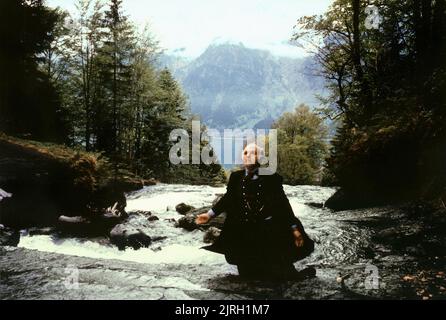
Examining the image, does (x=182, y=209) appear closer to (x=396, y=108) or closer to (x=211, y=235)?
(x=211, y=235)

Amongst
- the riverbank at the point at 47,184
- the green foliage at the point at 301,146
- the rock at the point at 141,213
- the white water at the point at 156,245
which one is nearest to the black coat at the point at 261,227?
the white water at the point at 156,245

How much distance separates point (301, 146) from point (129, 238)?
25.2 m

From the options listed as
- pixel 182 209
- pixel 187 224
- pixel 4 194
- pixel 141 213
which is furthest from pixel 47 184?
pixel 182 209

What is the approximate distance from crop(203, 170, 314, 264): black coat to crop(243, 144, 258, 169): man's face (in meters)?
0.18

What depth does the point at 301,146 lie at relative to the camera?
3275cm

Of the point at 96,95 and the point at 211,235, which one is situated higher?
the point at 96,95

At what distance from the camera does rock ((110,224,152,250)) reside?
9461mm

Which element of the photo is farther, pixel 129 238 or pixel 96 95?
pixel 96 95

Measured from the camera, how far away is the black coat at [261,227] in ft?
18.7

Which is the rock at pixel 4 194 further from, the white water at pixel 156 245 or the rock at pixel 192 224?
the rock at pixel 192 224

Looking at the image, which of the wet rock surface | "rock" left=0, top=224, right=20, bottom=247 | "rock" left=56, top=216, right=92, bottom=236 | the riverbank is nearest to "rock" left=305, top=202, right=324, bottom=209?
the wet rock surface

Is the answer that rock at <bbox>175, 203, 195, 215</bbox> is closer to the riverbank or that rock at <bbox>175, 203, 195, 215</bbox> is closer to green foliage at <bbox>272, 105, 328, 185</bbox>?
the riverbank

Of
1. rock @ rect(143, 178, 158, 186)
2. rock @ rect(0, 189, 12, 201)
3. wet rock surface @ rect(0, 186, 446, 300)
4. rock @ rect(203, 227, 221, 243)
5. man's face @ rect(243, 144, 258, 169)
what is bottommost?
rock @ rect(203, 227, 221, 243)
